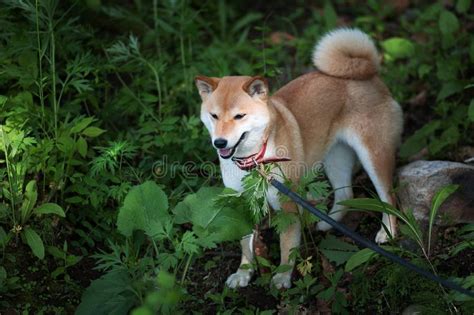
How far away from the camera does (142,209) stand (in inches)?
154

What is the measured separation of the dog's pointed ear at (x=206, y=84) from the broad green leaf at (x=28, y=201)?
4.41 feet

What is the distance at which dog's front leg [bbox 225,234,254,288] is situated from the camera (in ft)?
14.3

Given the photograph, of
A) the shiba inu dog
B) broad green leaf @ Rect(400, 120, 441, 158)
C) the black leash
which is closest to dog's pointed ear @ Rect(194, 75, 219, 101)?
the shiba inu dog

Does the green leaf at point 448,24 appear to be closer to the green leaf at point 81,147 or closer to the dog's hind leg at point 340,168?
the dog's hind leg at point 340,168

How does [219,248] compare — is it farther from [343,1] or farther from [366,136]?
[343,1]

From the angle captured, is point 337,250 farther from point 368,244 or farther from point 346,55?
point 346,55

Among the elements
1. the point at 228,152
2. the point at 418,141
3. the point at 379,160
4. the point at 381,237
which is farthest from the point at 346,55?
the point at 228,152

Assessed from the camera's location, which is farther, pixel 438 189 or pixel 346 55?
pixel 346 55

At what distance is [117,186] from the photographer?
439 centimetres

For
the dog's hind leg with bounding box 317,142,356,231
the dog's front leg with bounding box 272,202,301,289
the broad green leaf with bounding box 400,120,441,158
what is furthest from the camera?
the broad green leaf with bounding box 400,120,441,158

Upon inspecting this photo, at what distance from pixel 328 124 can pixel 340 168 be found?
22.2 inches

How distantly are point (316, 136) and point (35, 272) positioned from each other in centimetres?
226

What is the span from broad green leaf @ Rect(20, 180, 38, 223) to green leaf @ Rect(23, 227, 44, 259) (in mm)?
104

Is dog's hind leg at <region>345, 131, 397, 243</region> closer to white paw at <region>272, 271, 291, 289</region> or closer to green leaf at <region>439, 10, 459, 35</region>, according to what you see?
white paw at <region>272, 271, 291, 289</region>
